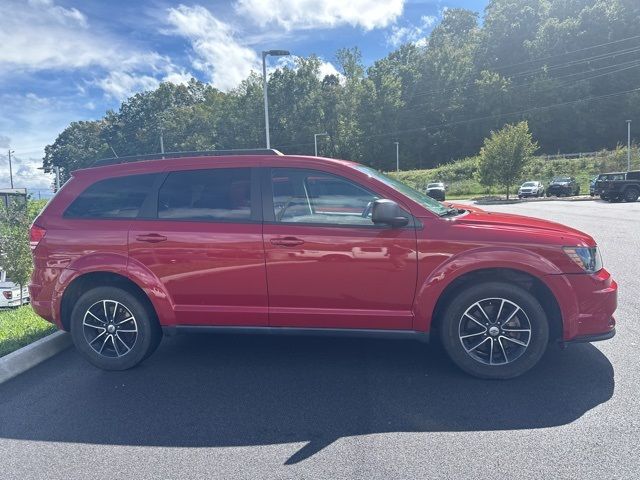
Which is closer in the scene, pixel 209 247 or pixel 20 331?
pixel 209 247

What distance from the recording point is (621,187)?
27.3 meters

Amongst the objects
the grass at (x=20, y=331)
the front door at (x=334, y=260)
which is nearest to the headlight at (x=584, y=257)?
the front door at (x=334, y=260)

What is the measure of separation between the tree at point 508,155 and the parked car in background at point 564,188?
2725 millimetres

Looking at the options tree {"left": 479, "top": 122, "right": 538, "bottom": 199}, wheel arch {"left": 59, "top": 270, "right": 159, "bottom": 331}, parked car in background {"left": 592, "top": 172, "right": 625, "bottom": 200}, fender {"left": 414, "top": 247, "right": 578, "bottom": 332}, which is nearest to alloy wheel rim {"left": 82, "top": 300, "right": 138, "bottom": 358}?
wheel arch {"left": 59, "top": 270, "right": 159, "bottom": 331}

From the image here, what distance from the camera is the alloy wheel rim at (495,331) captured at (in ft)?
12.7

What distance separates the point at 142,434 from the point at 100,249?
177 centimetres

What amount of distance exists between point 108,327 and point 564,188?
38.8 metres

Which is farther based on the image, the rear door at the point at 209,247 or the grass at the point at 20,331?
the grass at the point at 20,331

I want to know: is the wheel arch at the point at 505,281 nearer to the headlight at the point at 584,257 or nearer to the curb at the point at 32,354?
the headlight at the point at 584,257

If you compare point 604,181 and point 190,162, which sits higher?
point 604,181

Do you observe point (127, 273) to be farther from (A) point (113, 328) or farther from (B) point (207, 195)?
(B) point (207, 195)

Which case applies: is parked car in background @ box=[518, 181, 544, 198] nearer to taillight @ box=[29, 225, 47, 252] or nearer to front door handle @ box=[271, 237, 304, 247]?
front door handle @ box=[271, 237, 304, 247]

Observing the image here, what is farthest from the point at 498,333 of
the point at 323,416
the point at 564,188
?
the point at 564,188

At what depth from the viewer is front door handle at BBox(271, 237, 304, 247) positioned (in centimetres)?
395
